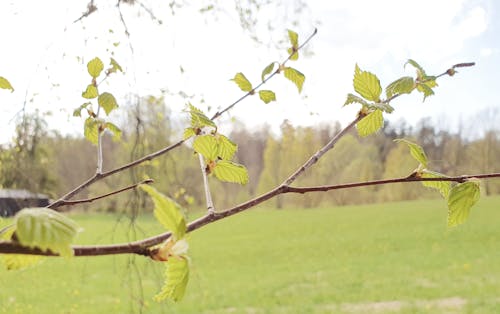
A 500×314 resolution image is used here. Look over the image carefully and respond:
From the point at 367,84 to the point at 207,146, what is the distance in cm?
16

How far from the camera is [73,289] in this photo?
779 cm

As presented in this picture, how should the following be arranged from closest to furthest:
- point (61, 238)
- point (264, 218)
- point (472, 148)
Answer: point (61, 238) < point (264, 218) < point (472, 148)

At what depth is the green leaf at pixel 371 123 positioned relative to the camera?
0.53 meters

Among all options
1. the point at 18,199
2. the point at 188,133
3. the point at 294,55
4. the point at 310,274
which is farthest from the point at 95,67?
the point at 310,274

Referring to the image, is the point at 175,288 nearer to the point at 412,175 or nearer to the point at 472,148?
the point at 412,175

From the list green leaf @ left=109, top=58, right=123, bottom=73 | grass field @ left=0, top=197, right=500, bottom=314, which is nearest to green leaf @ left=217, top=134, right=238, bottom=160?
green leaf @ left=109, top=58, right=123, bottom=73

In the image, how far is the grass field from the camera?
5770 millimetres

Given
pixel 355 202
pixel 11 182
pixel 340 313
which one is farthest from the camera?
pixel 355 202

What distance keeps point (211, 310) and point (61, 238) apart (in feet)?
19.3

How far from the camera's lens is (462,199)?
16.5 inches

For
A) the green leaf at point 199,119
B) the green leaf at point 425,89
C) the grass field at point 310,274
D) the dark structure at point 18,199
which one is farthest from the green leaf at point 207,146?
the dark structure at point 18,199

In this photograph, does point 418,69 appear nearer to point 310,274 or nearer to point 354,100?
point 354,100

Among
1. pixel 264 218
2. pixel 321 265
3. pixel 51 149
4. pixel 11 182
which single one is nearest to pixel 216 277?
pixel 321 265

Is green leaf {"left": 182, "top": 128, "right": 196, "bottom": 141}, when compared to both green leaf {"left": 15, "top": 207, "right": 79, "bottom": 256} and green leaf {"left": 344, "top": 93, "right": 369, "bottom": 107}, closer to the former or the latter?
green leaf {"left": 344, "top": 93, "right": 369, "bottom": 107}
